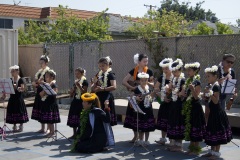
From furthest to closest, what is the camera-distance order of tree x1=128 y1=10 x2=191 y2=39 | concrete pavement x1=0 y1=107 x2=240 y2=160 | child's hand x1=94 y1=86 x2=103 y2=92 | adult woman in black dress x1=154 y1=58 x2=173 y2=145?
tree x1=128 y1=10 x2=191 y2=39 < child's hand x1=94 y1=86 x2=103 y2=92 < adult woman in black dress x1=154 y1=58 x2=173 y2=145 < concrete pavement x1=0 y1=107 x2=240 y2=160

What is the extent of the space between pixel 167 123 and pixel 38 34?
16821mm

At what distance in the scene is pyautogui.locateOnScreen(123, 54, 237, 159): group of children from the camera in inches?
288

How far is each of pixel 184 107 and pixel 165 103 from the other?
32.0 inches

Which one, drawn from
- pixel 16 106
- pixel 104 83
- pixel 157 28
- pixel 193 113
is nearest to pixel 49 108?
pixel 16 106

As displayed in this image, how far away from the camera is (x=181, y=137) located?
7750 millimetres

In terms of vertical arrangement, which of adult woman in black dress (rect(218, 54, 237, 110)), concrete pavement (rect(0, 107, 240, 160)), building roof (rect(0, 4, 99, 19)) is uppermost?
building roof (rect(0, 4, 99, 19))

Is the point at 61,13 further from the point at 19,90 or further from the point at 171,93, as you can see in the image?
the point at 171,93

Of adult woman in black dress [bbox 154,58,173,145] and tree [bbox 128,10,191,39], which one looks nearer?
Result: adult woman in black dress [bbox 154,58,173,145]

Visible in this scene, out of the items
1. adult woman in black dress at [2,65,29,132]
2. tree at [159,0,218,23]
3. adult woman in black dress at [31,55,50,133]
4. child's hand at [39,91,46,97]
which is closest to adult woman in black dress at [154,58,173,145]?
child's hand at [39,91,46,97]

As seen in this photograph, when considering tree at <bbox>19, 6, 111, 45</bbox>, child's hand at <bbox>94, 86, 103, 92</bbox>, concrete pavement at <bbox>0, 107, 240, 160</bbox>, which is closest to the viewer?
concrete pavement at <bbox>0, 107, 240, 160</bbox>

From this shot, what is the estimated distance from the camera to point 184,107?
771 centimetres

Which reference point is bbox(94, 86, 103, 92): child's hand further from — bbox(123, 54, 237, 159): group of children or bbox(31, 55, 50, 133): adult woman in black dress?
bbox(31, 55, 50, 133): adult woman in black dress

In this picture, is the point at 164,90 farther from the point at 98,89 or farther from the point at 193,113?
the point at 98,89

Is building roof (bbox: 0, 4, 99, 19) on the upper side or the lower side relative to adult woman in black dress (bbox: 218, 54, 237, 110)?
upper
